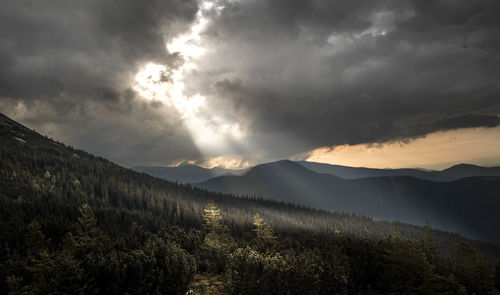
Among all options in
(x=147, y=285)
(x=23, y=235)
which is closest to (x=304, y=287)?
(x=147, y=285)

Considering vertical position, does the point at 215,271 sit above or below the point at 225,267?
below

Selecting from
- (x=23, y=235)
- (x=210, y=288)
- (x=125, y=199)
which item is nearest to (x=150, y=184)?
(x=125, y=199)

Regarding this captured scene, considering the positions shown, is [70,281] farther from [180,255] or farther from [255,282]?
[255,282]

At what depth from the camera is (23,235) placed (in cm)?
2764

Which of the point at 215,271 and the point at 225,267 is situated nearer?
the point at 225,267

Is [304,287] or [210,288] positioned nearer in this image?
[304,287]

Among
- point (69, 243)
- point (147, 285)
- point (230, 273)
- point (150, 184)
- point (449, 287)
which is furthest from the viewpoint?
point (150, 184)

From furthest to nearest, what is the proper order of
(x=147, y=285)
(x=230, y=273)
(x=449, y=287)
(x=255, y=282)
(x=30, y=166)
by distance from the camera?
(x=30, y=166)
(x=449, y=287)
(x=230, y=273)
(x=255, y=282)
(x=147, y=285)

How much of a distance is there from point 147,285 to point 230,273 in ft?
12.3

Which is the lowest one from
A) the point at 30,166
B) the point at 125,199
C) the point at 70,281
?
the point at 125,199

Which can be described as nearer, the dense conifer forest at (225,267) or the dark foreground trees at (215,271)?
the dark foreground trees at (215,271)

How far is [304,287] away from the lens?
11.2 m

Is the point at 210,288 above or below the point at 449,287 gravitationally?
above

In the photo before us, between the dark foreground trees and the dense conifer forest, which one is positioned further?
the dense conifer forest
